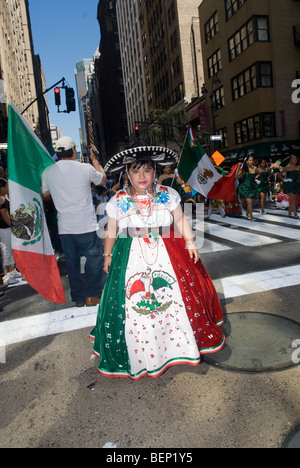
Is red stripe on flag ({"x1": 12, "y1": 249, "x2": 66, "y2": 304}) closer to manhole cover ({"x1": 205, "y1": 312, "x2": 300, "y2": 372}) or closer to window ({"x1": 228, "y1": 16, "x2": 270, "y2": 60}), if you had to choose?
manhole cover ({"x1": 205, "y1": 312, "x2": 300, "y2": 372})

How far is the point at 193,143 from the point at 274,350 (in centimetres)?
528

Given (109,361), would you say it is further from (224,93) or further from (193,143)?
(224,93)

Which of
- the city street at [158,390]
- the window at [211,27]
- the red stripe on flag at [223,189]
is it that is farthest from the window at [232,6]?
the city street at [158,390]

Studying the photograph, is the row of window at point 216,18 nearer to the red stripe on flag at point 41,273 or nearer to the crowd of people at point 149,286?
the crowd of people at point 149,286

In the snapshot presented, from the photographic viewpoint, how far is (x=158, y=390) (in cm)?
272

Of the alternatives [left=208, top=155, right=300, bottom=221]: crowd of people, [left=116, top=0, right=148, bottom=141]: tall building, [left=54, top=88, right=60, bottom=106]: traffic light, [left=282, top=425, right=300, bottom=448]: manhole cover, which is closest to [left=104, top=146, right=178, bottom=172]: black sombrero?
[left=282, top=425, right=300, bottom=448]: manhole cover

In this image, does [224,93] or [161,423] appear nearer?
[161,423]

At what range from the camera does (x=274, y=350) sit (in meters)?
3.09

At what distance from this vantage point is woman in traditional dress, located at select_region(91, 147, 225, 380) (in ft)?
9.39

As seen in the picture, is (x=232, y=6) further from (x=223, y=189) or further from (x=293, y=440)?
(x=293, y=440)

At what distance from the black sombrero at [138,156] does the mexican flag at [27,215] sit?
0.93 metres

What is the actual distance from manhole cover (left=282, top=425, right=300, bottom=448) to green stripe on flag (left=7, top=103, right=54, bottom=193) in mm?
3101
